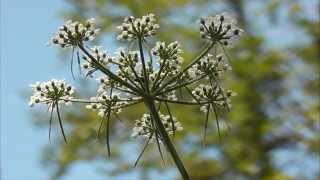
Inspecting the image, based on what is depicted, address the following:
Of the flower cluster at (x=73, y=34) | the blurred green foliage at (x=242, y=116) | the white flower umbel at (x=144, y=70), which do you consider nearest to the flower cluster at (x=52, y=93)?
the white flower umbel at (x=144, y=70)

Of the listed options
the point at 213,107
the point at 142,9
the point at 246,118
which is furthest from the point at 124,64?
the point at 142,9

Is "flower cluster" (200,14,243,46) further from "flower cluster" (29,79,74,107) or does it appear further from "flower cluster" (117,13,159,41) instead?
"flower cluster" (29,79,74,107)

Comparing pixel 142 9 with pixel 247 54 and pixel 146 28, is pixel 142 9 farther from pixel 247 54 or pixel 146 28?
pixel 146 28

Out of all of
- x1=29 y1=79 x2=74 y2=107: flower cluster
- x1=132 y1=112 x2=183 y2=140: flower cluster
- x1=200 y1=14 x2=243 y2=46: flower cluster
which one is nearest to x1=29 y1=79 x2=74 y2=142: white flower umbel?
x1=29 y1=79 x2=74 y2=107: flower cluster

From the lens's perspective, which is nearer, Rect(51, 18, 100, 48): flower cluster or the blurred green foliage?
Rect(51, 18, 100, 48): flower cluster

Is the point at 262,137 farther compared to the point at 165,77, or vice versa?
the point at 262,137

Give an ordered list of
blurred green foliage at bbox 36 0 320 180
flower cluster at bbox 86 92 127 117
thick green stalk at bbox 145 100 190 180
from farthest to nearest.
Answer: blurred green foliage at bbox 36 0 320 180 < flower cluster at bbox 86 92 127 117 < thick green stalk at bbox 145 100 190 180
